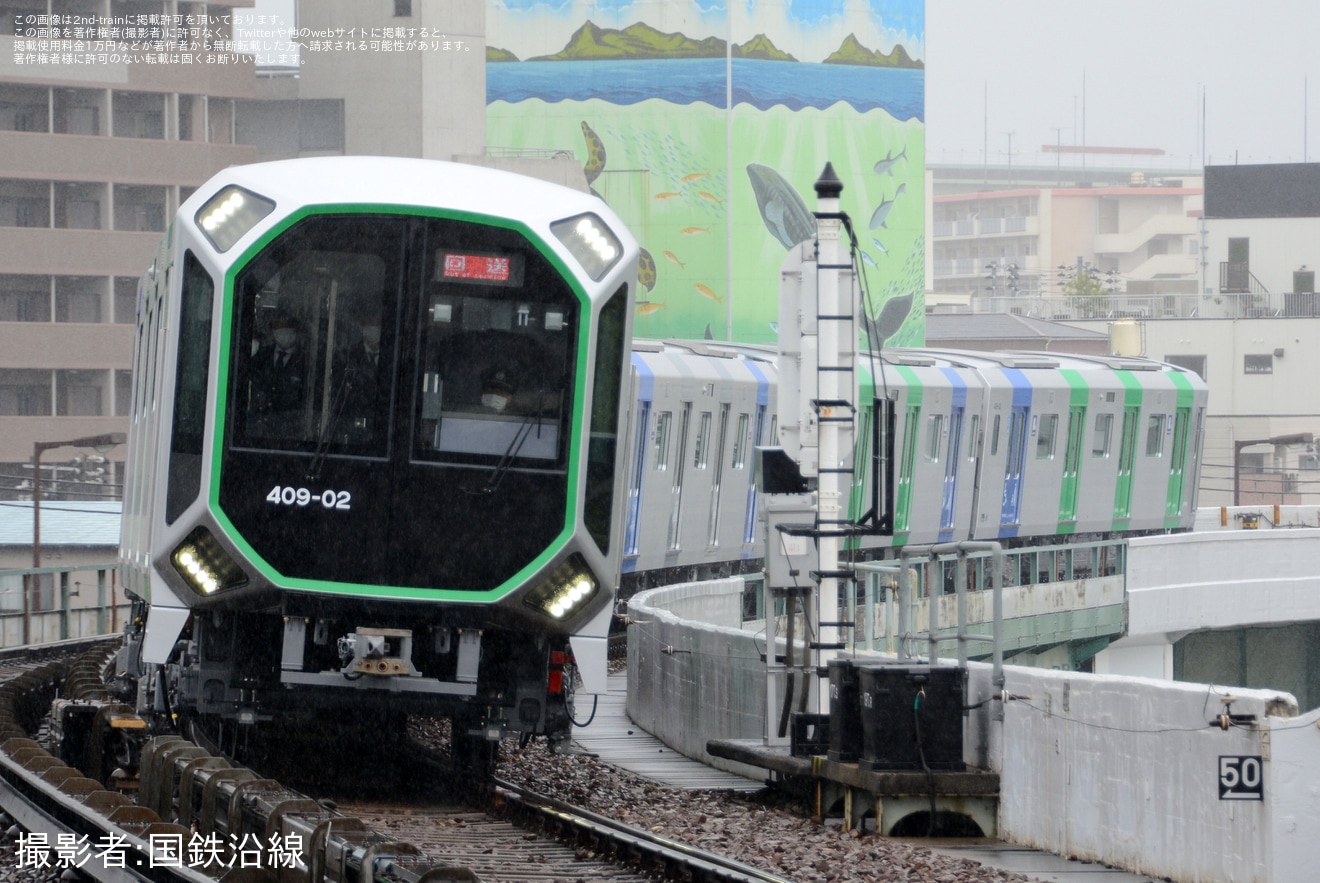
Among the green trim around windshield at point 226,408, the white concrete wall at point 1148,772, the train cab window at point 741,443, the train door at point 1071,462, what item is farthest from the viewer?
the train door at point 1071,462

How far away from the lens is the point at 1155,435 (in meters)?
36.7

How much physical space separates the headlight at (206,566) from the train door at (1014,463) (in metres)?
23.9

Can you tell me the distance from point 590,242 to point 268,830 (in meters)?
3.66

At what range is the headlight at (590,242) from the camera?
10562 mm

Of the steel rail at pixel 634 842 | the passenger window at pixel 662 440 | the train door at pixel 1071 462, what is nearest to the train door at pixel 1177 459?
the train door at pixel 1071 462

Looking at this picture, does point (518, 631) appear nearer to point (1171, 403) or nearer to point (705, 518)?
point (705, 518)

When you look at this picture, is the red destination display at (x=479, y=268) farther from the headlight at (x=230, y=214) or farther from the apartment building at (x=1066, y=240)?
the apartment building at (x=1066, y=240)

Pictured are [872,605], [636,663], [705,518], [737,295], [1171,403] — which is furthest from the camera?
[737,295]

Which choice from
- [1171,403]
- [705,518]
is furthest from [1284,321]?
[705,518]

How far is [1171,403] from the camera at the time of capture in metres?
37.0

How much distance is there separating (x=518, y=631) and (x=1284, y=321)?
6684 cm

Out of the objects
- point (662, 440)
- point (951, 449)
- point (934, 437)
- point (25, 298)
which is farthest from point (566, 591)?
point (25, 298)

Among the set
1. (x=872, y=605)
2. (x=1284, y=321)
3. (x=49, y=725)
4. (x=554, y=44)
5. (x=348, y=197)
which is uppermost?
(x=554, y=44)

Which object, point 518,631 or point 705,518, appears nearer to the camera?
point 518,631
